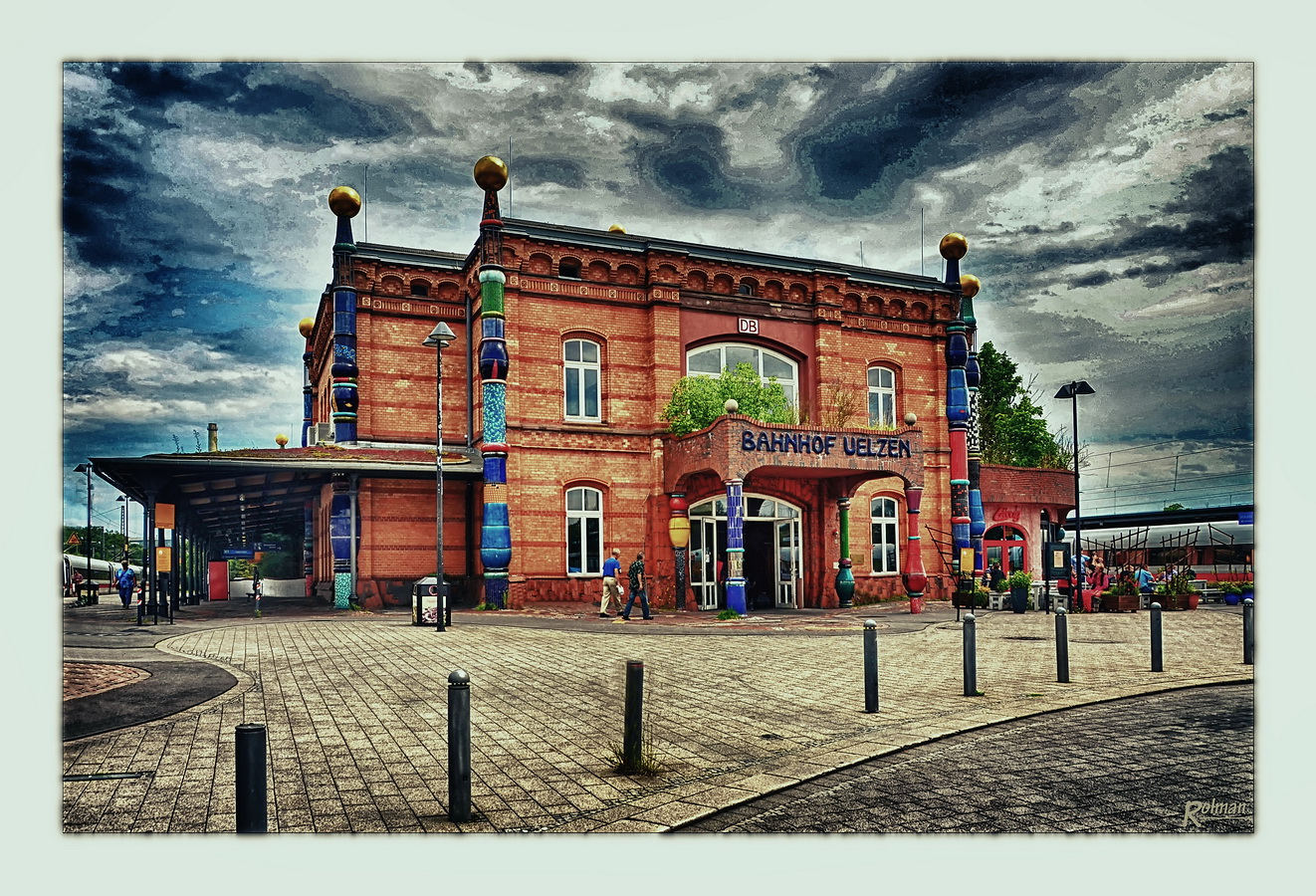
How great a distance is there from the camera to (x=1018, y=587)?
1095cm

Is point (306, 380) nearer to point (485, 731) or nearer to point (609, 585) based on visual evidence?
point (485, 731)

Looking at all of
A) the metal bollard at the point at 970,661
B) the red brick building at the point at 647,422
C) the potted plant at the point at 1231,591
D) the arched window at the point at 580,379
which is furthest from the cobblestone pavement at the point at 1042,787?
the arched window at the point at 580,379

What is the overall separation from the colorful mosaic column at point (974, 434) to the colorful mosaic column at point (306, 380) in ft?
13.1

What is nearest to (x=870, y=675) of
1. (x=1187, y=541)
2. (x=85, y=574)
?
(x=1187, y=541)

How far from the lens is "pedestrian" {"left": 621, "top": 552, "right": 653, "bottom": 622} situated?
25.2 feet

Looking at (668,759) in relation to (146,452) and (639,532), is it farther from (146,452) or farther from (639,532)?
(639,532)

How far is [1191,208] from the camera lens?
600cm

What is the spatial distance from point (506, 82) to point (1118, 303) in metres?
4.20

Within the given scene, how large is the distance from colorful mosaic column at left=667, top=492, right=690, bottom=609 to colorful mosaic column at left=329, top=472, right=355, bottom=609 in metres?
4.14

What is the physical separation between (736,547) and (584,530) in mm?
3837

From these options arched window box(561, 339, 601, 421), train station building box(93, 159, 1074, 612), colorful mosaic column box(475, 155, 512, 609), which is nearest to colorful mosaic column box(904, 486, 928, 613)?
train station building box(93, 159, 1074, 612)

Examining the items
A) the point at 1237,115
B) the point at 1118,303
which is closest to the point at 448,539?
the point at 1118,303

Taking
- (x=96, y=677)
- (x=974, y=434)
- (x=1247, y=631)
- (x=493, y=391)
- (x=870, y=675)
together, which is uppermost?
(x=493, y=391)

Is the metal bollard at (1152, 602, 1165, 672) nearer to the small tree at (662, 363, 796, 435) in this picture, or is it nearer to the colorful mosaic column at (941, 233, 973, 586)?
the colorful mosaic column at (941, 233, 973, 586)
